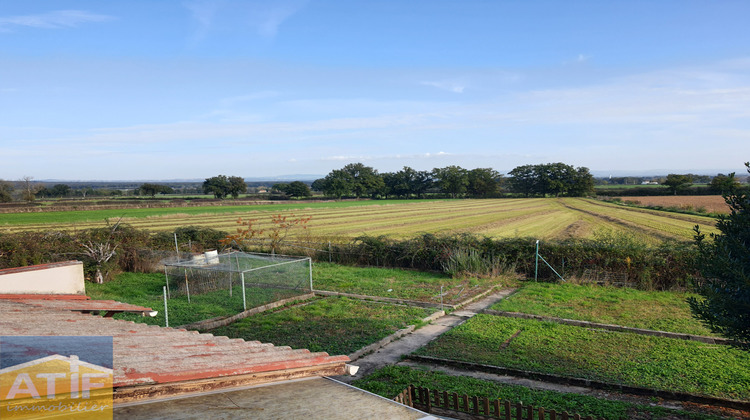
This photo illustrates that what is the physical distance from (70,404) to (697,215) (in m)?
57.2

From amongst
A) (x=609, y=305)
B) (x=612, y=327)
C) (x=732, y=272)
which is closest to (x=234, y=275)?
(x=612, y=327)

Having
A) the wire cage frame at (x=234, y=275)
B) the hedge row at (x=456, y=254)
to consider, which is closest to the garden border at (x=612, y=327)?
the hedge row at (x=456, y=254)

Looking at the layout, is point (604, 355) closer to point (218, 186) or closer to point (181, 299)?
point (181, 299)

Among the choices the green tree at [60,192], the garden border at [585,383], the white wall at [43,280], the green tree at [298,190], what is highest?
the green tree at [60,192]

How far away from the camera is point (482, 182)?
394 ft

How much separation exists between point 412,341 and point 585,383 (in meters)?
4.20

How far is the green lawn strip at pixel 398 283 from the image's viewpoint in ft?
51.9

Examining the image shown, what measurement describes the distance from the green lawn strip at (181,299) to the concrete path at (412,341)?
18.2ft

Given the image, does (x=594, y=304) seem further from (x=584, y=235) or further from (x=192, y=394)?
(x=584, y=235)

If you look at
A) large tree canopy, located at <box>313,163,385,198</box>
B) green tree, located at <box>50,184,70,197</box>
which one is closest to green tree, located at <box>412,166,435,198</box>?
large tree canopy, located at <box>313,163,385,198</box>

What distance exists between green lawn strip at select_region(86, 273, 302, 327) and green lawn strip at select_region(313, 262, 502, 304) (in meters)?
2.46

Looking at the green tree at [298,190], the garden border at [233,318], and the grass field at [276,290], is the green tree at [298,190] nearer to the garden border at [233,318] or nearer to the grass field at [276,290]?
the grass field at [276,290]

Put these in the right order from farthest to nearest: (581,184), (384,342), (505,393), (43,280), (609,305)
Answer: (581,184), (609,305), (384,342), (43,280), (505,393)

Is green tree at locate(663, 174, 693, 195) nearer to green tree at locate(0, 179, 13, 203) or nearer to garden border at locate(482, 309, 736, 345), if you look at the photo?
garden border at locate(482, 309, 736, 345)
